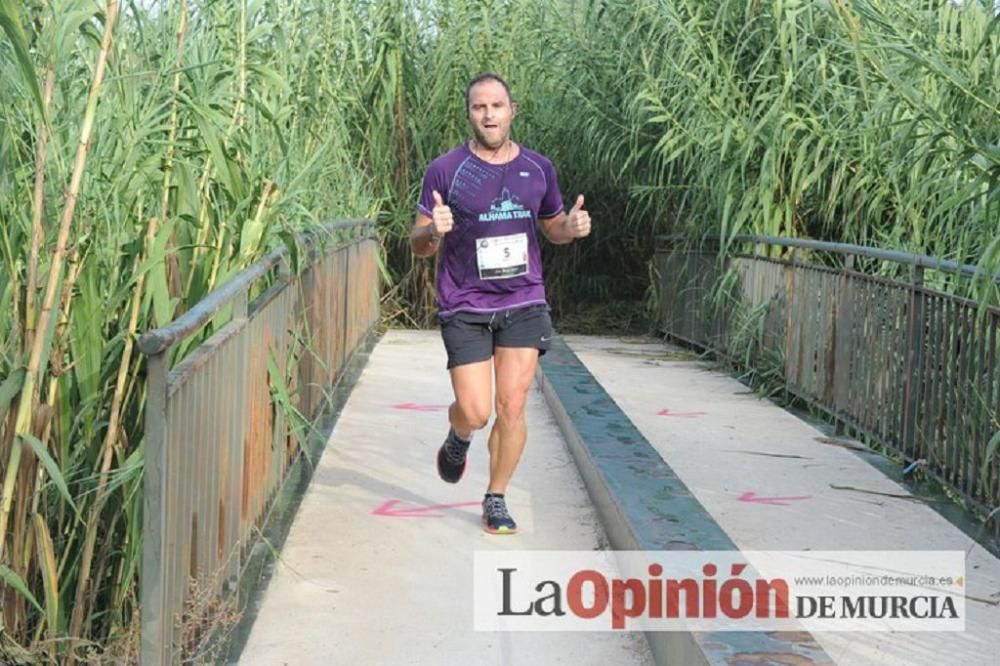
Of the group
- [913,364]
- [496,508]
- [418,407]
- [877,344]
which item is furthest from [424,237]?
[418,407]

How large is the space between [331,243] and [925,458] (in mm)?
3642

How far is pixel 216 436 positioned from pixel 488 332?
2.20m

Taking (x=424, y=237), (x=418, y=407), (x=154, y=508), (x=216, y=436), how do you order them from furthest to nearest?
(x=418, y=407) < (x=424, y=237) < (x=216, y=436) < (x=154, y=508)

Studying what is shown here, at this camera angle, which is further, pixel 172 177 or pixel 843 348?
pixel 843 348

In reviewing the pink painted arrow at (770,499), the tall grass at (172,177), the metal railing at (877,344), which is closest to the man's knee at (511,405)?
the tall grass at (172,177)

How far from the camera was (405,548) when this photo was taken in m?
6.54

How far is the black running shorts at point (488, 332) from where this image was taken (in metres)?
6.84

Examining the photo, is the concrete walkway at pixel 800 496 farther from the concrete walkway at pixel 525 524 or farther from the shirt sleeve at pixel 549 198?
the shirt sleeve at pixel 549 198

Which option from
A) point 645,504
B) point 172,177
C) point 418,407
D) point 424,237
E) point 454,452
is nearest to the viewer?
point 172,177

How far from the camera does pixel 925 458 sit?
8016 millimetres

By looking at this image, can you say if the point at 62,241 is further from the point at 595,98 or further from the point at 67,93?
the point at 595,98

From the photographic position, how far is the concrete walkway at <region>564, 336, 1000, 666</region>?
5.30 meters

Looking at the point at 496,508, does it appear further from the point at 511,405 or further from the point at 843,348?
the point at 843,348

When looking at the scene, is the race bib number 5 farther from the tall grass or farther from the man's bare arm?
the tall grass
